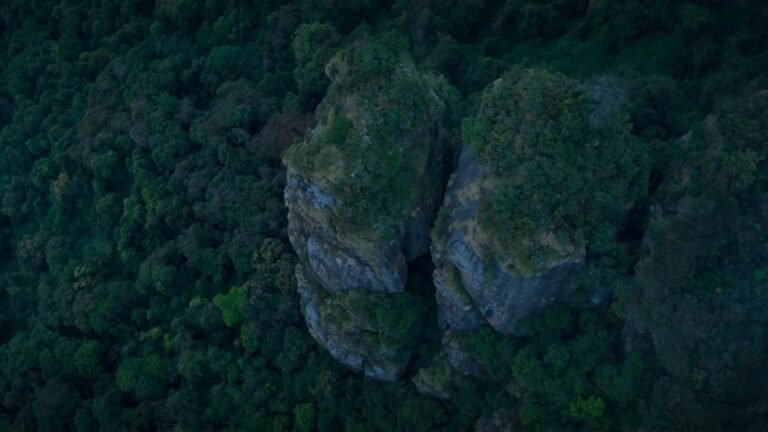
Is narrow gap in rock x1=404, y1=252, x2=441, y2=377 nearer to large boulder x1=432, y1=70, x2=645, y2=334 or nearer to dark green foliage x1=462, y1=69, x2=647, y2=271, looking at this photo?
large boulder x1=432, y1=70, x2=645, y2=334

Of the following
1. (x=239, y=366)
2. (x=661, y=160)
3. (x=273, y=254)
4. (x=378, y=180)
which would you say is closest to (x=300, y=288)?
(x=273, y=254)

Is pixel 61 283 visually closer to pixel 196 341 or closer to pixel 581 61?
pixel 196 341

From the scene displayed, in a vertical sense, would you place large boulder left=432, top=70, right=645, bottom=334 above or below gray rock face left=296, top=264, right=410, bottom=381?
above

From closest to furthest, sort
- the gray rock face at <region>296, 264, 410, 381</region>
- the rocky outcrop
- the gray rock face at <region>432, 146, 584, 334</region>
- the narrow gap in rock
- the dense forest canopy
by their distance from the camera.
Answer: the dense forest canopy → the gray rock face at <region>432, 146, 584, 334</region> → the rocky outcrop → the narrow gap in rock → the gray rock face at <region>296, 264, 410, 381</region>

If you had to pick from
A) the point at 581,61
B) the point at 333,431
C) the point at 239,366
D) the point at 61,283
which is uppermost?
the point at 581,61

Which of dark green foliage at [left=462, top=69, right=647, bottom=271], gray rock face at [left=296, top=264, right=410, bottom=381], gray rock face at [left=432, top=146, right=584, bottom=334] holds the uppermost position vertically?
dark green foliage at [left=462, top=69, right=647, bottom=271]

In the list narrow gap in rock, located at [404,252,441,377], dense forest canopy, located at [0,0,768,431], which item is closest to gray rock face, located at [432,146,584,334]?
dense forest canopy, located at [0,0,768,431]

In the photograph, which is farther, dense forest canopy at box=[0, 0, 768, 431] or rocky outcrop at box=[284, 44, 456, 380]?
rocky outcrop at box=[284, 44, 456, 380]
